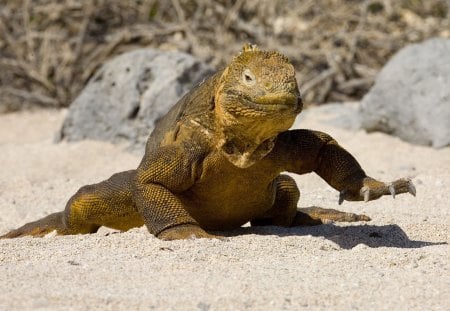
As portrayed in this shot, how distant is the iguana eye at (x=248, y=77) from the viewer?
19.4 feet

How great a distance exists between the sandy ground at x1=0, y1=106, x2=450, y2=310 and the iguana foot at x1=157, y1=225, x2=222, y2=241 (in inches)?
4.1

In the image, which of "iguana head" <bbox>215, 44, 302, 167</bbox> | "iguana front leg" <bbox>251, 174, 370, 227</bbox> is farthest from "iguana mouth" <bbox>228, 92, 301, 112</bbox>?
"iguana front leg" <bbox>251, 174, 370, 227</bbox>

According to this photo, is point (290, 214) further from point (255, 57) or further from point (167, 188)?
point (255, 57)

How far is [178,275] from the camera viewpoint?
5449 millimetres

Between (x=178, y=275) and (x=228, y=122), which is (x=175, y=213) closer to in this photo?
(x=228, y=122)

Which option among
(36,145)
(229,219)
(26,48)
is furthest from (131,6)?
(229,219)

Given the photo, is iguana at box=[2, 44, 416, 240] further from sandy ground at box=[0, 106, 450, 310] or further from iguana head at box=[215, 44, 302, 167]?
sandy ground at box=[0, 106, 450, 310]

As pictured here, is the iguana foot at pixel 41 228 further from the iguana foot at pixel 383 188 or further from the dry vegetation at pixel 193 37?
the dry vegetation at pixel 193 37

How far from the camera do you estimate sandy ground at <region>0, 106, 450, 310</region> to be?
4867mm

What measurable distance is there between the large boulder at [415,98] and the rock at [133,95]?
2.26 m

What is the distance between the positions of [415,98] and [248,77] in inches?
289

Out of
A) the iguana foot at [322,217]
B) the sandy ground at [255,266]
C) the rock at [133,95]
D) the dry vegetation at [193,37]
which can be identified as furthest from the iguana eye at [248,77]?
the dry vegetation at [193,37]

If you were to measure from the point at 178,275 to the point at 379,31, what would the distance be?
40.8 ft

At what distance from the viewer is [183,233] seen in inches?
256
